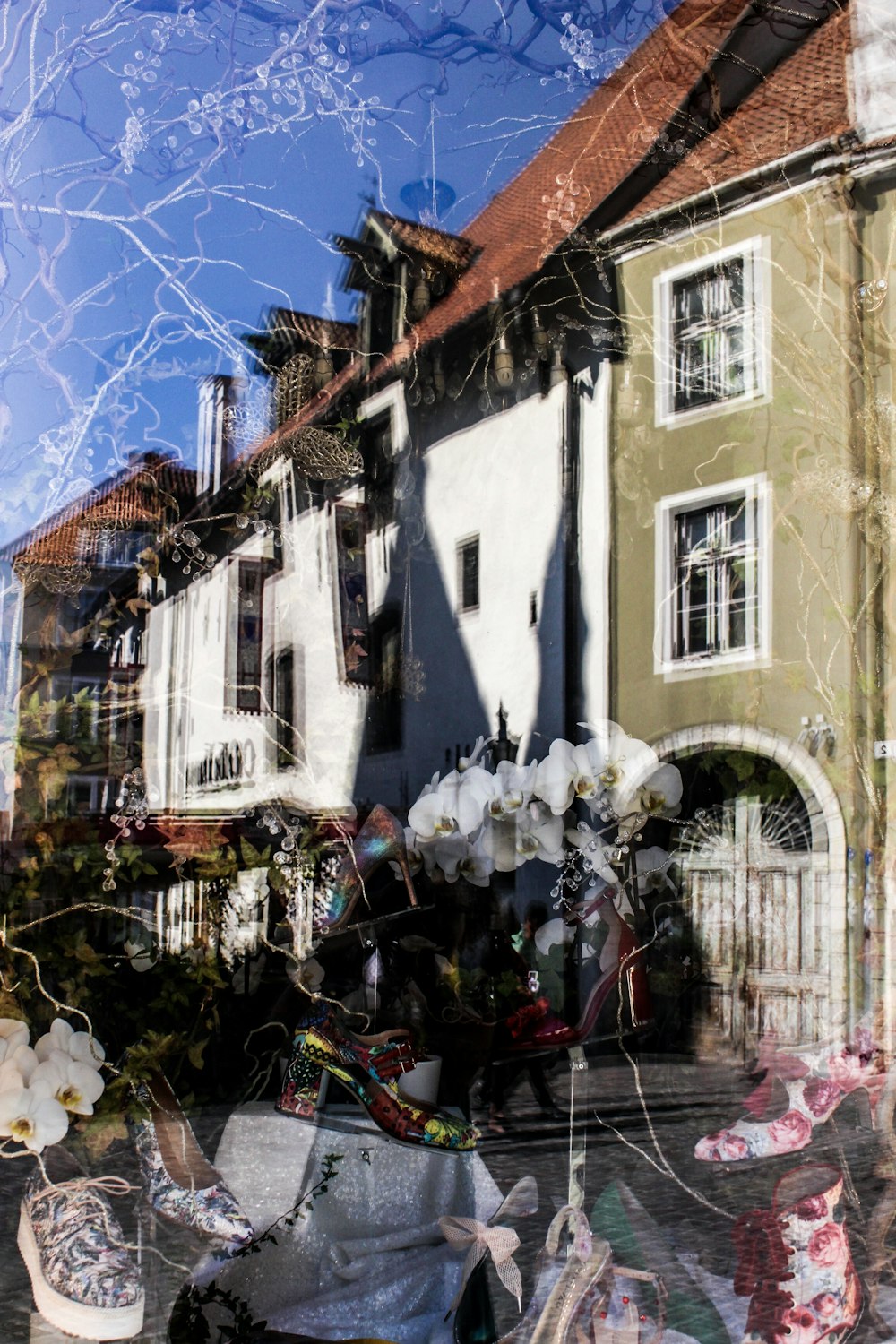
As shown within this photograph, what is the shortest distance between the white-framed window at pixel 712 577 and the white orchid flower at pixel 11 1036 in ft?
4.12

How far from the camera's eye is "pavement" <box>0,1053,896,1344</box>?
86.8 inches

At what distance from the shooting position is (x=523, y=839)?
2227mm

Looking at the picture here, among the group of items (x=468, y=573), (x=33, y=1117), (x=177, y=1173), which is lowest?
(x=177, y=1173)

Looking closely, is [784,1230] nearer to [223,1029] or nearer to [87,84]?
[223,1029]

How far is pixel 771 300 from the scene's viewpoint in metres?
2.44

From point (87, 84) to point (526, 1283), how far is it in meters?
2.20

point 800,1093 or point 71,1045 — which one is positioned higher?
point 71,1045

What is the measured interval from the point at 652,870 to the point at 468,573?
25.2 inches

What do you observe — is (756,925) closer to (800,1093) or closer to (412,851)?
(800,1093)

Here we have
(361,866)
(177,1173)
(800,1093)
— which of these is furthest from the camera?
(800,1093)

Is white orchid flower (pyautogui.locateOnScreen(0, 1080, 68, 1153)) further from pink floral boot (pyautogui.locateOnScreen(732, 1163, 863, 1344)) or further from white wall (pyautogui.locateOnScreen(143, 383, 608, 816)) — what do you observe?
pink floral boot (pyautogui.locateOnScreen(732, 1163, 863, 1344))

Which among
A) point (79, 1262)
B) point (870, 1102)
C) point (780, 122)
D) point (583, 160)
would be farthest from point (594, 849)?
point (780, 122)

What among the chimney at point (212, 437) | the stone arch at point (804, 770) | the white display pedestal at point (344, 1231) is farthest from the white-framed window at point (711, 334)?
the white display pedestal at point (344, 1231)

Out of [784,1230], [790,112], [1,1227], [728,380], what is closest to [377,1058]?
[1,1227]
